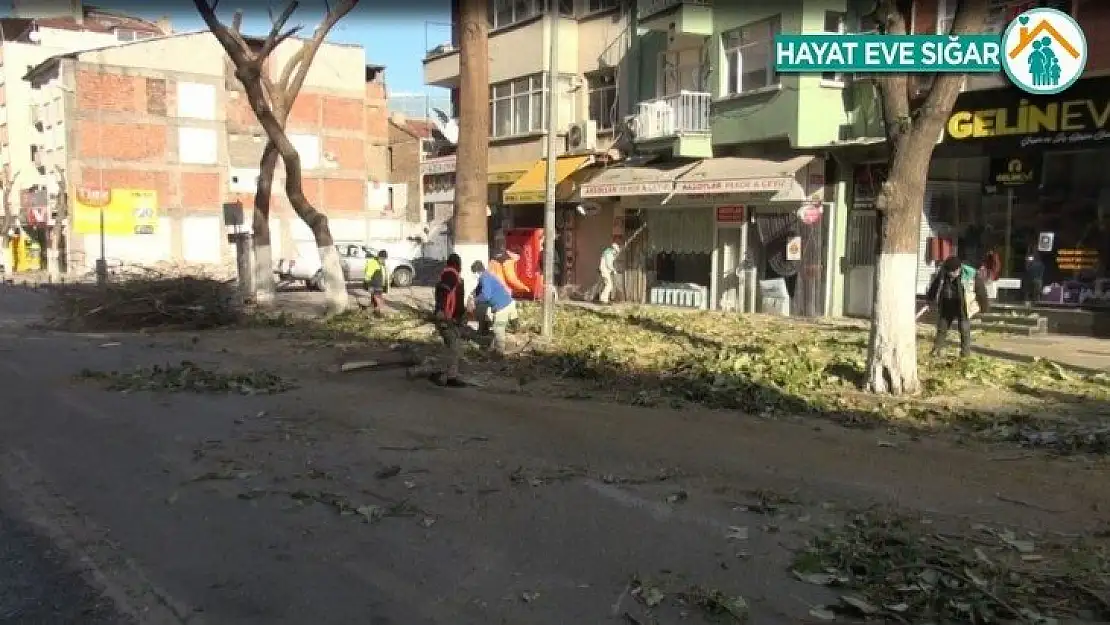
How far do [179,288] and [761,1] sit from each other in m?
13.6

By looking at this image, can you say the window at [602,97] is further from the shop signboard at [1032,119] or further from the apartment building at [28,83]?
the apartment building at [28,83]

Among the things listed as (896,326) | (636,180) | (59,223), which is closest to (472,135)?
(636,180)

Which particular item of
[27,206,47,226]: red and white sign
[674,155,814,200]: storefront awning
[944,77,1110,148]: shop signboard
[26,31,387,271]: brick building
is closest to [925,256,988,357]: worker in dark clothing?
[944,77,1110,148]: shop signboard

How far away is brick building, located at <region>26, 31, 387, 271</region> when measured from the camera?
46906 millimetres

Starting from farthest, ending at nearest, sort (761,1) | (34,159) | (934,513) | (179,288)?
(34,159) → (761,1) → (179,288) → (934,513)

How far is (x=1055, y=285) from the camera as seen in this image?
53.1 feet

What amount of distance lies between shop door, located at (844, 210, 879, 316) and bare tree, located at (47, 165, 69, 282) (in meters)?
40.3

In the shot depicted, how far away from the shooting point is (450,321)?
11.5m

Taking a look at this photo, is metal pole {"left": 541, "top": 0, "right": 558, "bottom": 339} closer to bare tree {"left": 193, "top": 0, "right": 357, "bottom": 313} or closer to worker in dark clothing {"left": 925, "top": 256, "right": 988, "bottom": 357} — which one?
bare tree {"left": 193, "top": 0, "right": 357, "bottom": 313}

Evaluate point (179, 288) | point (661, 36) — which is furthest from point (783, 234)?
point (179, 288)

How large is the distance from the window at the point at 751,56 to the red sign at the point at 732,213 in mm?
2627

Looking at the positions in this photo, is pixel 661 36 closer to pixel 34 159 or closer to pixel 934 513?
pixel 934 513

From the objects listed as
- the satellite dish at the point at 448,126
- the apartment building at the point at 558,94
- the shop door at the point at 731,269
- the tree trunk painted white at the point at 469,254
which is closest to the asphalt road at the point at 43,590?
the tree trunk painted white at the point at 469,254

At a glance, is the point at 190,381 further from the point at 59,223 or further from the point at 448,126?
the point at 59,223
